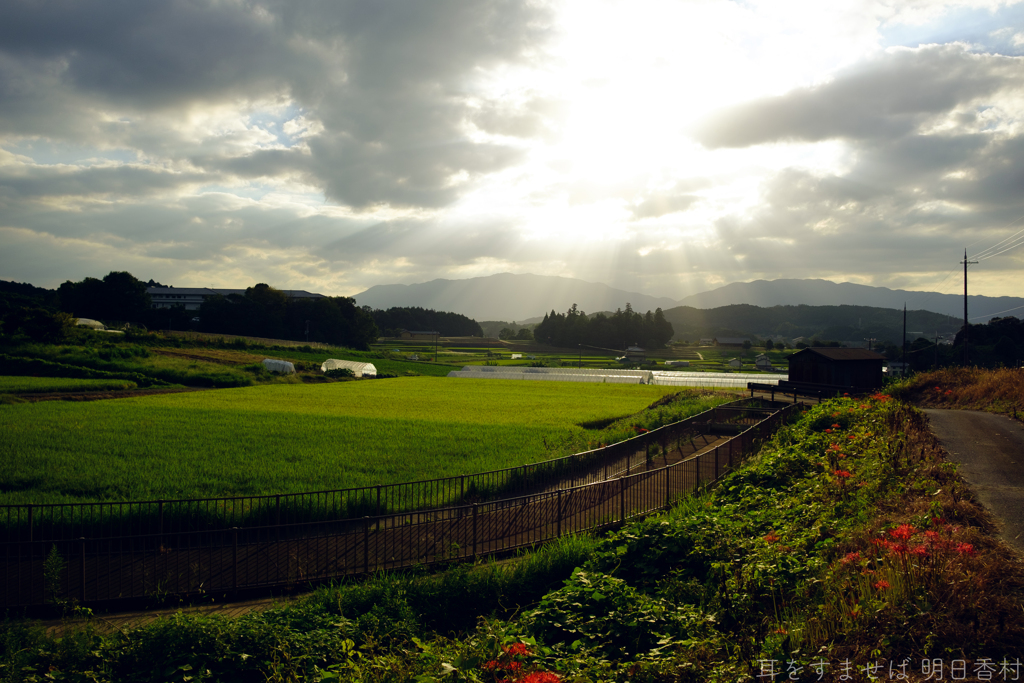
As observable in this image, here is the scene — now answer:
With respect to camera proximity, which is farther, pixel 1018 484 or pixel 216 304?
pixel 216 304

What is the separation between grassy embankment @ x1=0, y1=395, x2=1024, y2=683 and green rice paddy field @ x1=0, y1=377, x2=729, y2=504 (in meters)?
6.96

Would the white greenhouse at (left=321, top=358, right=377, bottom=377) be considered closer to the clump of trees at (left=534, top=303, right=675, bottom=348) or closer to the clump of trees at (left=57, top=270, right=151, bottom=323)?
the clump of trees at (left=57, top=270, right=151, bottom=323)

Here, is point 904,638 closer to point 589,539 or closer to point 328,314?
point 589,539

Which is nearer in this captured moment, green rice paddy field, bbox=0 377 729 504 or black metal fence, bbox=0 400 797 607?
black metal fence, bbox=0 400 797 607

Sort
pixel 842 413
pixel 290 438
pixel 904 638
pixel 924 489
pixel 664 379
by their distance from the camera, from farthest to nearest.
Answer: pixel 664 379, pixel 290 438, pixel 842 413, pixel 924 489, pixel 904 638

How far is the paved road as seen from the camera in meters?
8.18

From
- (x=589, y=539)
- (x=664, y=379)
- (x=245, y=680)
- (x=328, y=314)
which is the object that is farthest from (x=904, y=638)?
(x=328, y=314)

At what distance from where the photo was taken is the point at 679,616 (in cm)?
690

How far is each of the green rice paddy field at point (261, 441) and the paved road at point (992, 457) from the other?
35.3ft

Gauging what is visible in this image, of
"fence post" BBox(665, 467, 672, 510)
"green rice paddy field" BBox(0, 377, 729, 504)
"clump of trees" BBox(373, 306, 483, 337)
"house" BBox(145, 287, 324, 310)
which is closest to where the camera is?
"fence post" BBox(665, 467, 672, 510)

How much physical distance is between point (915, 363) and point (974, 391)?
6227cm

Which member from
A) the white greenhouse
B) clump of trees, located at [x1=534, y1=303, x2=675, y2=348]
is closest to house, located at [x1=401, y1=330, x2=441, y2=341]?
clump of trees, located at [x1=534, y1=303, x2=675, y2=348]

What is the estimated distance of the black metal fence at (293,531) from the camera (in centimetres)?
971

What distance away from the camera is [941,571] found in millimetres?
5754
